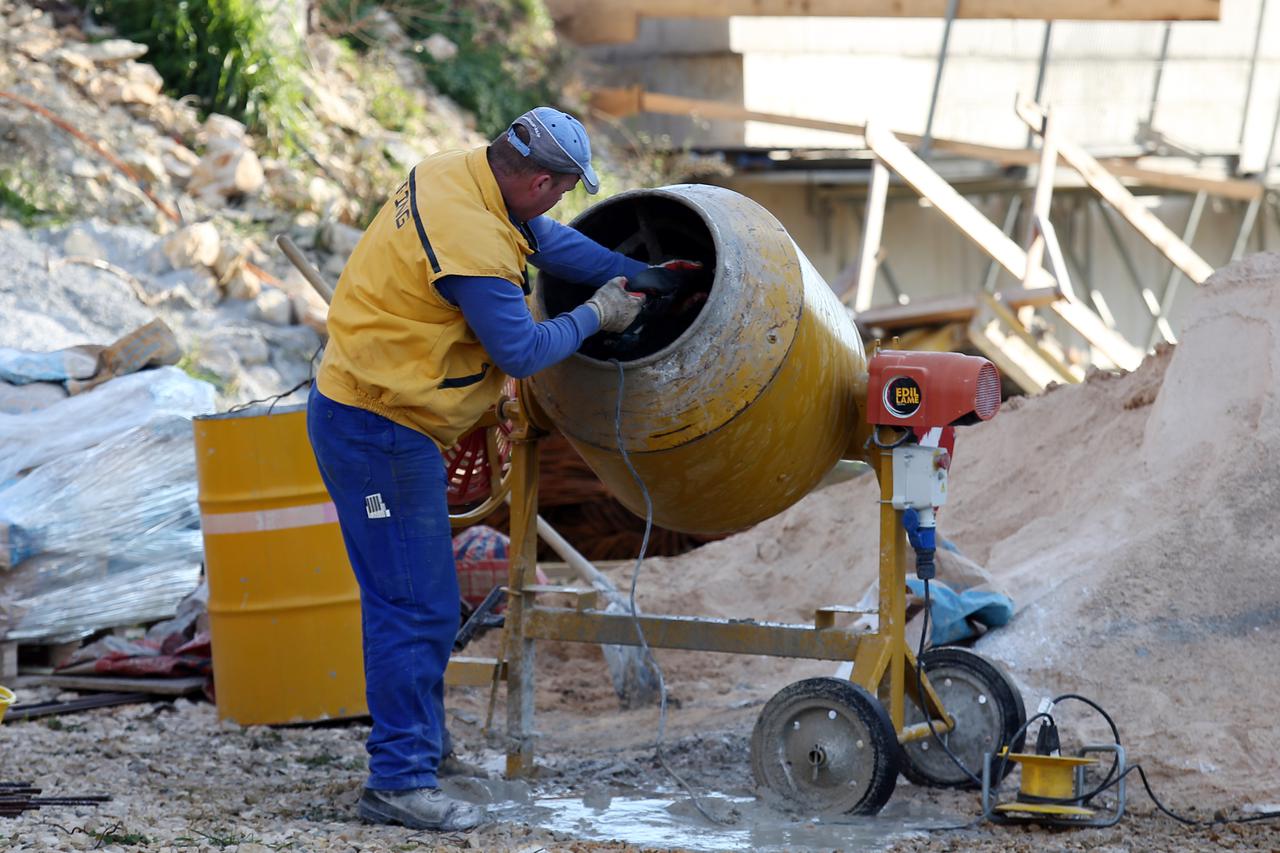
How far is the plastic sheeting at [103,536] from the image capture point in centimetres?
510

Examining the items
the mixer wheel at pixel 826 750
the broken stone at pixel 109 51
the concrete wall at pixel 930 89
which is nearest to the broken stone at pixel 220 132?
the broken stone at pixel 109 51

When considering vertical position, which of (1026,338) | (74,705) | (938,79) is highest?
(938,79)

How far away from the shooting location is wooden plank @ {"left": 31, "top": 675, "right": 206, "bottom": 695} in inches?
191

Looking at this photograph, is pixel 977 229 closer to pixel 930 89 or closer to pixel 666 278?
pixel 930 89

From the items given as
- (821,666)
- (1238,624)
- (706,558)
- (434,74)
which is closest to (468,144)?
(434,74)

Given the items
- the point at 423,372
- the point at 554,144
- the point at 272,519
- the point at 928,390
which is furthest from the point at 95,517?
the point at 928,390

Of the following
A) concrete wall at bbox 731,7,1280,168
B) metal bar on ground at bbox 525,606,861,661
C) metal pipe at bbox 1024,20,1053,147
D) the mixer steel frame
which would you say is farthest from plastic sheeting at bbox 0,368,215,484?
metal pipe at bbox 1024,20,1053,147

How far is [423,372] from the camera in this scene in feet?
10.8

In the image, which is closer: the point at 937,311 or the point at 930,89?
the point at 937,311

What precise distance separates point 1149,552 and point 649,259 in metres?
1.84

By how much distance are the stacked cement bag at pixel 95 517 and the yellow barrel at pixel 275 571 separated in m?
0.89

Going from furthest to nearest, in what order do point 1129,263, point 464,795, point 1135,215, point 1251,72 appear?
point 1129,263 < point 1251,72 < point 1135,215 < point 464,795

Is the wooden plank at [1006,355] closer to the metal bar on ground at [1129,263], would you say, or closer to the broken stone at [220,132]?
the metal bar on ground at [1129,263]

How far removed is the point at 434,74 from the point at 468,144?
0.90 m
